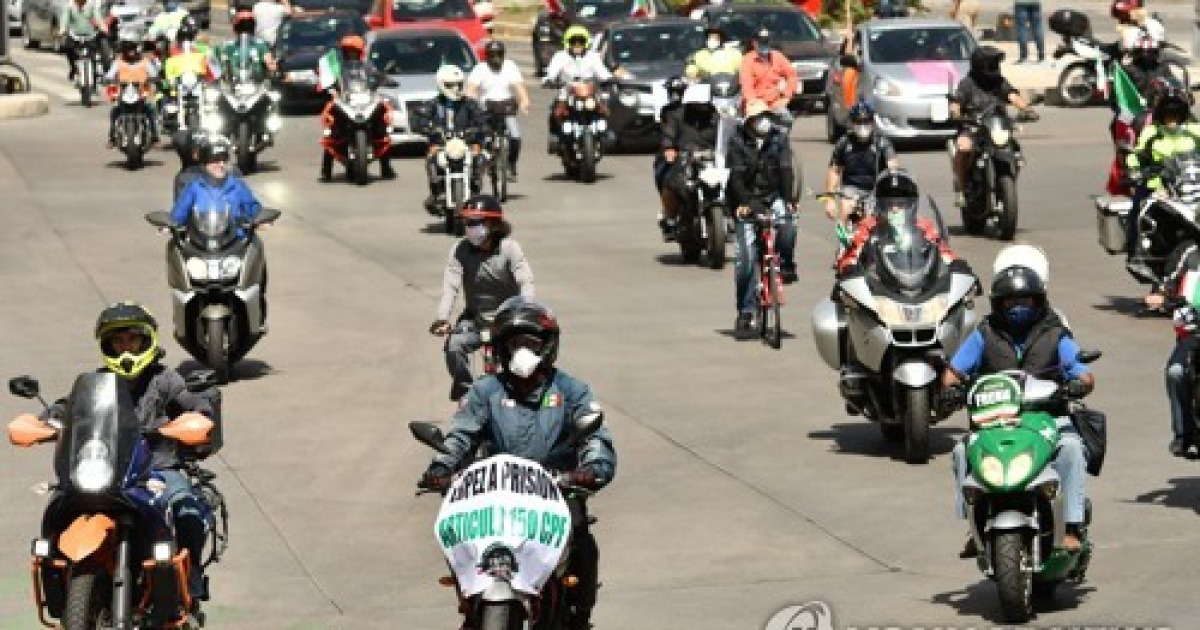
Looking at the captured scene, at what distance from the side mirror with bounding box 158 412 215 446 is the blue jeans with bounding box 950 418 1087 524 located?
10.6 ft

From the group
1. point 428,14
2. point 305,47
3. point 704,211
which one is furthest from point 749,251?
point 428,14

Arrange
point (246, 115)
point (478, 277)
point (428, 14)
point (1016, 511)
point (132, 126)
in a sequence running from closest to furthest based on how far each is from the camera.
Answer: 1. point (1016, 511)
2. point (478, 277)
3. point (246, 115)
4. point (132, 126)
5. point (428, 14)

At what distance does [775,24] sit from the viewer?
1658 inches

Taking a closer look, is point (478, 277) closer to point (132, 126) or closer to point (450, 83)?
point (450, 83)

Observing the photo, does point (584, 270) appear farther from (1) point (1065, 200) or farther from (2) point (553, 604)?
(2) point (553, 604)

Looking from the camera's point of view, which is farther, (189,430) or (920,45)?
(920,45)

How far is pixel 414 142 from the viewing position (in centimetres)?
3806

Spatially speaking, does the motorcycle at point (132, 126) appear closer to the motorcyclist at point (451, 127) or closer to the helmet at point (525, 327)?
the motorcyclist at point (451, 127)

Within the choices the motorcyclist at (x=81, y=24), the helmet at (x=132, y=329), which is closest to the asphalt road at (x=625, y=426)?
the helmet at (x=132, y=329)

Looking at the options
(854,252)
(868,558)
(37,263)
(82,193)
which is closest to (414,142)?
(82,193)

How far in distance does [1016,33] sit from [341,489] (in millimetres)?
30605

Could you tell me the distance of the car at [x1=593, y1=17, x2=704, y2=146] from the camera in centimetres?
3716

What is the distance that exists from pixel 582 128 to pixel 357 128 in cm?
270

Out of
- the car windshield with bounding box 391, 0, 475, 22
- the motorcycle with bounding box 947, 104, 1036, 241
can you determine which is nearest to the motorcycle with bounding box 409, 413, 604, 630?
the motorcycle with bounding box 947, 104, 1036, 241
